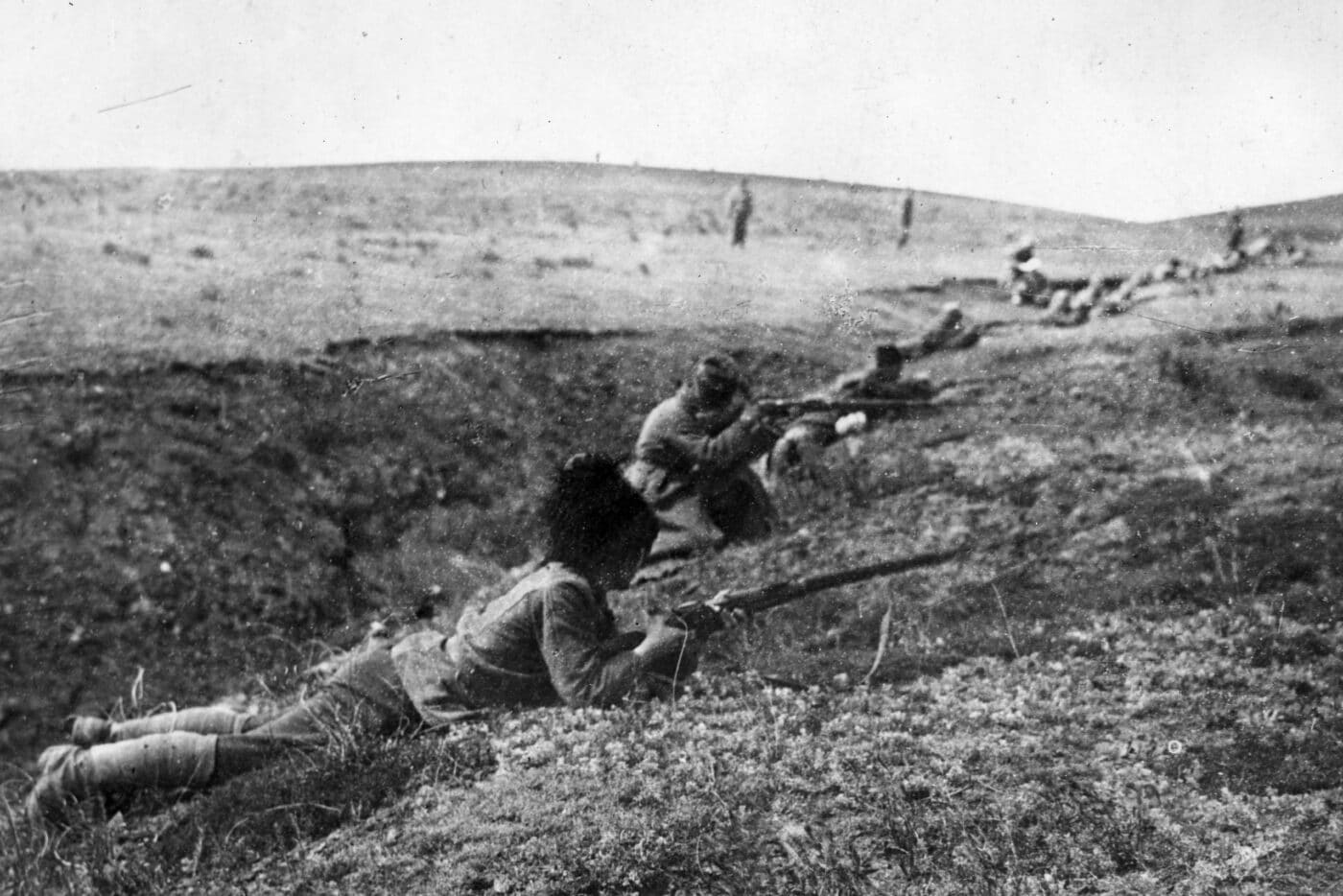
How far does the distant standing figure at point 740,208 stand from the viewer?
20.2 feet

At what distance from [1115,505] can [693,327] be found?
2140 millimetres

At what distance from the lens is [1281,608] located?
18.6 feet

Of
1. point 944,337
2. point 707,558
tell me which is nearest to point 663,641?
point 707,558

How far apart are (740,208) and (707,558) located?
5.70 ft

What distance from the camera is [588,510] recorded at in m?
5.69

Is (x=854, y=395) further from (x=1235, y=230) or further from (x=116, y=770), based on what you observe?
(x=116, y=770)

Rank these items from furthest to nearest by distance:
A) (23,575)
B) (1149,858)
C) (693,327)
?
(693,327)
(23,575)
(1149,858)

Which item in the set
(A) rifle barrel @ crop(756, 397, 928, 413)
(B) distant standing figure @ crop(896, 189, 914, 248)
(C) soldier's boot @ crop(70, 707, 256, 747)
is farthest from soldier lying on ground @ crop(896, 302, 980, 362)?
(C) soldier's boot @ crop(70, 707, 256, 747)

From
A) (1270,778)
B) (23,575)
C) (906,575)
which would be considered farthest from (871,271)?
(23,575)

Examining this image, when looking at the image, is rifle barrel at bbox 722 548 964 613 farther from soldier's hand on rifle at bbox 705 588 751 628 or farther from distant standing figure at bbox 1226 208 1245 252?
distant standing figure at bbox 1226 208 1245 252

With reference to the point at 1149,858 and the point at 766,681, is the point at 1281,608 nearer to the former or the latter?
the point at 1149,858

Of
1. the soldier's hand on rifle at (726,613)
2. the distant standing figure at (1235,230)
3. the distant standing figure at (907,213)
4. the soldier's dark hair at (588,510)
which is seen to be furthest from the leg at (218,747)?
the distant standing figure at (1235,230)

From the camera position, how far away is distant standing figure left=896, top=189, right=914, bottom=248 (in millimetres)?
6109

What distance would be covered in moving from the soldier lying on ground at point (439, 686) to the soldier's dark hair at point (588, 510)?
0.5 inches
